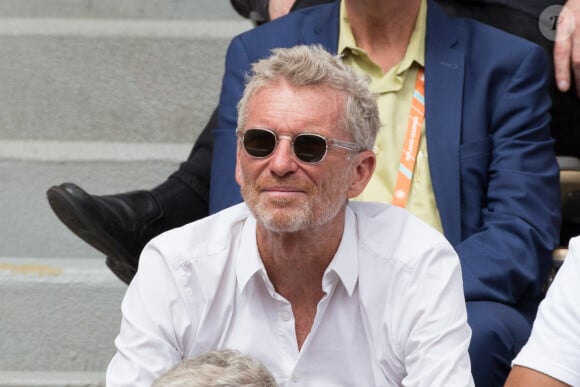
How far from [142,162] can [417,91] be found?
3.94ft

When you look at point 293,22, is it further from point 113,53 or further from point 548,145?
point 113,53

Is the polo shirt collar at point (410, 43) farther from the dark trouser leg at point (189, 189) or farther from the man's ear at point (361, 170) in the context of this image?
the man's ear at point (361, 170)

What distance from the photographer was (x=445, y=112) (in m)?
3.37

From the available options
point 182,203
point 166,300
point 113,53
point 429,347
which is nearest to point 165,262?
point 166,300

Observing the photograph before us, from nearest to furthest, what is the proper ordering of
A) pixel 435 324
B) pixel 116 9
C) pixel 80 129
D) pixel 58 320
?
pixel 435 324
pixel 58 320
pixel 80 129
pixel 116 9

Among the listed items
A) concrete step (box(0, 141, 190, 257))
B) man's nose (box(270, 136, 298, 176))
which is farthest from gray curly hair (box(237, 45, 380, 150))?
concrete step (box(0, 141, 190, 257))

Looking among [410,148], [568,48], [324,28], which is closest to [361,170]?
[410,148]

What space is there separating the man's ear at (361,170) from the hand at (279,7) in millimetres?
1283

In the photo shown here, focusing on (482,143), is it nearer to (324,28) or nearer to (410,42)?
(410,42)

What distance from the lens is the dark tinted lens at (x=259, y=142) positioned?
269cm

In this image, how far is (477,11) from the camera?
387cm

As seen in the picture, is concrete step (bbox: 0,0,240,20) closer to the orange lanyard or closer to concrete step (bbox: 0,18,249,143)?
concrete step (bbox: 0,18,249,143)

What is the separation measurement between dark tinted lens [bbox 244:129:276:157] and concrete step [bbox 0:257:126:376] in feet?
4.54

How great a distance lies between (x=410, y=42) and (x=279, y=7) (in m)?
0.66
